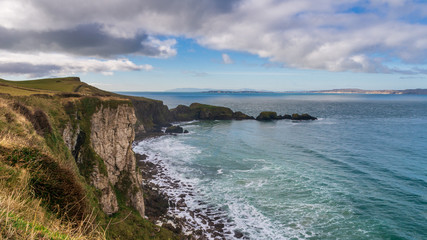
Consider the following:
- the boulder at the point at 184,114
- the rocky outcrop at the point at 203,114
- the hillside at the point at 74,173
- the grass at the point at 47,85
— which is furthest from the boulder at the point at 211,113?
the hillside at the point at 74,173

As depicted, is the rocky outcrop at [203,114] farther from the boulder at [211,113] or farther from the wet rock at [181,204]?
the wet rock at [181,204]

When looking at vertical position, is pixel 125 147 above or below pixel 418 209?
above

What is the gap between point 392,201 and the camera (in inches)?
1196

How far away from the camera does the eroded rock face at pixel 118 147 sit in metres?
27.3

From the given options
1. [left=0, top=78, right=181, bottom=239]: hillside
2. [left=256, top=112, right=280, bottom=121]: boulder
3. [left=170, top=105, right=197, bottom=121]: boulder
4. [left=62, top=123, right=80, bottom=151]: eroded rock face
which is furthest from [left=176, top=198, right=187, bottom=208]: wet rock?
[left=256, top=112, right=280, bottom=121]: boulder

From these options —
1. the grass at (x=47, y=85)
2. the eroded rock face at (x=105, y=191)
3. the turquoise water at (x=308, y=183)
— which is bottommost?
the turquoise water at (x=308, y=183)

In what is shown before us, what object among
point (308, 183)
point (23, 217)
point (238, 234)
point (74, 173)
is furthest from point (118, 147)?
point (308, 183)

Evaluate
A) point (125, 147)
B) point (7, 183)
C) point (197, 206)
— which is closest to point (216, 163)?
point (197, 206)

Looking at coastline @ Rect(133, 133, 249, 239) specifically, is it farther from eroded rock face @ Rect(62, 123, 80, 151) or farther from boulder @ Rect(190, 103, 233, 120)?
boulder @ Rect(190, 103, 233, 120)

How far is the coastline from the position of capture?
26.1 metres

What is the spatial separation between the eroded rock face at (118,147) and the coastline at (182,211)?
338 cm

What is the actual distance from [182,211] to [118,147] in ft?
37.6

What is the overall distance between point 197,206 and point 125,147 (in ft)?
40.3

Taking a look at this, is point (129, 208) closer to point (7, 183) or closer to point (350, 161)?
point (7, 183)
